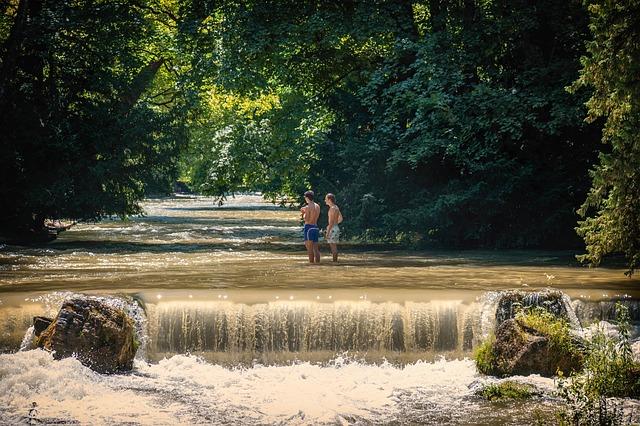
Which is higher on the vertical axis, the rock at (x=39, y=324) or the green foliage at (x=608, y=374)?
the rock at (x=39, y=324)

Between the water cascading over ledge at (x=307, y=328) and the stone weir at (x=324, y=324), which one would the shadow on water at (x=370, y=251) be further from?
the water cascading over ledge at (x=307, y=328)

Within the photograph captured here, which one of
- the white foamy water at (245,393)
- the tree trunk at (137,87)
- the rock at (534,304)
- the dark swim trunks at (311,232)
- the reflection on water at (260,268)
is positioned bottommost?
the white foamy water at (245,393)

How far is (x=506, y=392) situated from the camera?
14.9 m

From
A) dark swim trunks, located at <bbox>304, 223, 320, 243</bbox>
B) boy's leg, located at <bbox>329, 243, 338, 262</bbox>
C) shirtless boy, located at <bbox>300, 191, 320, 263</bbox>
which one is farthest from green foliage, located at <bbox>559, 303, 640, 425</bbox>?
boy's leg, located at <bbox>329, 243, 338, 262</bbox>

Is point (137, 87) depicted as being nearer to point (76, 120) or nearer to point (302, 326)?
point (76, 120)

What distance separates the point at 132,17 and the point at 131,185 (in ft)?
19.0

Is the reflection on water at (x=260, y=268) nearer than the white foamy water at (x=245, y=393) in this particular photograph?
No

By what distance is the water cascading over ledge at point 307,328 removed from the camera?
17.6 m

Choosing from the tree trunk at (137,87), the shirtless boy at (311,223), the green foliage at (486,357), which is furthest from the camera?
the tree trunk at (137,87)

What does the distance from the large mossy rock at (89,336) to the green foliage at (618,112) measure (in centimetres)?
864

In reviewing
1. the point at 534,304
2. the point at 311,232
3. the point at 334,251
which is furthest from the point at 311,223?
the point at 534,304

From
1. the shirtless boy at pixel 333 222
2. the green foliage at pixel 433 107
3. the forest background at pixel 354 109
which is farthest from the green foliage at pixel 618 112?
the green foliage at pixel 433 107

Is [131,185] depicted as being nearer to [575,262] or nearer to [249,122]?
[249,122]

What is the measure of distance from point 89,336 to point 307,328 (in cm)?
370
